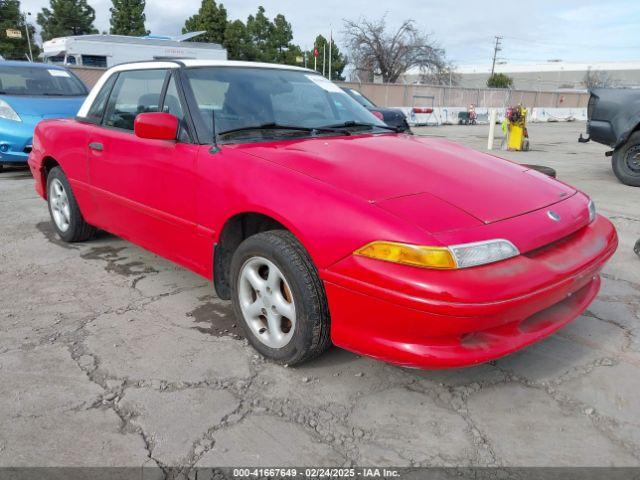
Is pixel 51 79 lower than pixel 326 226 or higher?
higher

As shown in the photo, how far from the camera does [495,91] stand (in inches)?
1120

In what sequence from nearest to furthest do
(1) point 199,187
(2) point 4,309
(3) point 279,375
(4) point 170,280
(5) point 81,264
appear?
1. (3) point 279,375
2. (1) point 199,187
3. (2) point 4,309
4. (4) point 170,280
5. (5) point 81,264

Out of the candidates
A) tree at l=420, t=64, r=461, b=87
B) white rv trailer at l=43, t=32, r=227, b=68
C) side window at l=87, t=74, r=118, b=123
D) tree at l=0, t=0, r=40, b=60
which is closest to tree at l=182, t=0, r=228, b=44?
tree at l=0, t=0, r=40, b=60

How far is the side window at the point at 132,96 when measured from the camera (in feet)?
11.2

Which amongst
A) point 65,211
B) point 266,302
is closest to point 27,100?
point 65,211

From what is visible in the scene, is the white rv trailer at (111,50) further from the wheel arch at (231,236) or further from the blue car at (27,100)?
the wheel arch at (231,236)

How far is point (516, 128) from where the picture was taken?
503 inches

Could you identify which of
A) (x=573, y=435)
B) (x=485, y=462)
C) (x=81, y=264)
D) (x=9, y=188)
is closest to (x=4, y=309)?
(x=81, y=264)

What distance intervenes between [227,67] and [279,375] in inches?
79.4

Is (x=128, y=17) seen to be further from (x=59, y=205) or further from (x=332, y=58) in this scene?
(x=59, y=205)

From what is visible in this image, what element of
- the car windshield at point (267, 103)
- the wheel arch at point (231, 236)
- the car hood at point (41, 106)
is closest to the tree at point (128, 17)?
the car hood at point (41, 106)

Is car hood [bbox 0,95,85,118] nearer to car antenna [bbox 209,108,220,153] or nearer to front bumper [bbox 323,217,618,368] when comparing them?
car antenna [bbox 209,108,220,153]

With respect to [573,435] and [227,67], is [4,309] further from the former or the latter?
[573,435]

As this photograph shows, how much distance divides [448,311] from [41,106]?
7.71 metres
